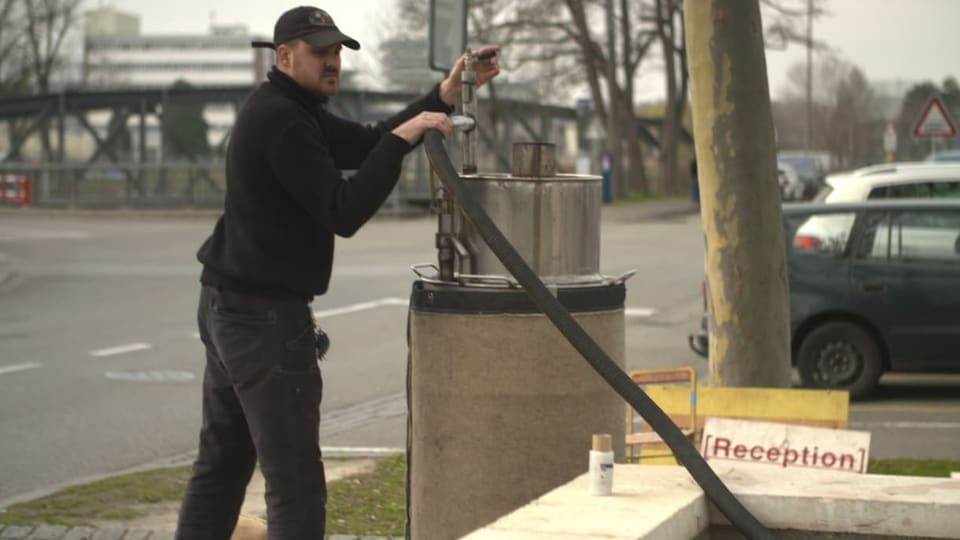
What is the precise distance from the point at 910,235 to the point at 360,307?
8.24 meters

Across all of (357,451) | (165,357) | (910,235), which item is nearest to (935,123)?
(910,235)

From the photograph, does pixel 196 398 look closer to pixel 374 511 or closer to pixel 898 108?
pixel 374 511

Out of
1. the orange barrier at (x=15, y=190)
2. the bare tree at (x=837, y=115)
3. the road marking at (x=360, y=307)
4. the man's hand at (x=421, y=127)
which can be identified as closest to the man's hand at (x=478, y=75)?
the man's hand at (x=421, y=127)

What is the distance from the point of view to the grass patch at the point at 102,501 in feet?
25.5

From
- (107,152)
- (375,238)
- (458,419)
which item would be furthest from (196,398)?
(107,152)

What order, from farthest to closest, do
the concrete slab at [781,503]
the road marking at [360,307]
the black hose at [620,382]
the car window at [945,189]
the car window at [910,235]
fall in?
the road marking at [360,307] → the car window at [945,189] → the car window at [910,235] → the black hose at [620,382] → the concrete slab at [781,503]

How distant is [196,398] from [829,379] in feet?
15.9

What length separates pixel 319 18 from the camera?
509 centimetres

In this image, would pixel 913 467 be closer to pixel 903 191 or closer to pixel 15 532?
pixel 15 532

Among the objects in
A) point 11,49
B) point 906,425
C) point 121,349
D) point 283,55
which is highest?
point 11,49

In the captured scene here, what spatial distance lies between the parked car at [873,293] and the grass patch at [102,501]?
5.67 metres

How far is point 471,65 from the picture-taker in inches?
223

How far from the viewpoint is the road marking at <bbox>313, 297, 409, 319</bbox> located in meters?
19.4

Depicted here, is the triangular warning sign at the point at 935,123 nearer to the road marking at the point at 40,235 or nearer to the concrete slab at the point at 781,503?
the road marking at the point at 40,235
